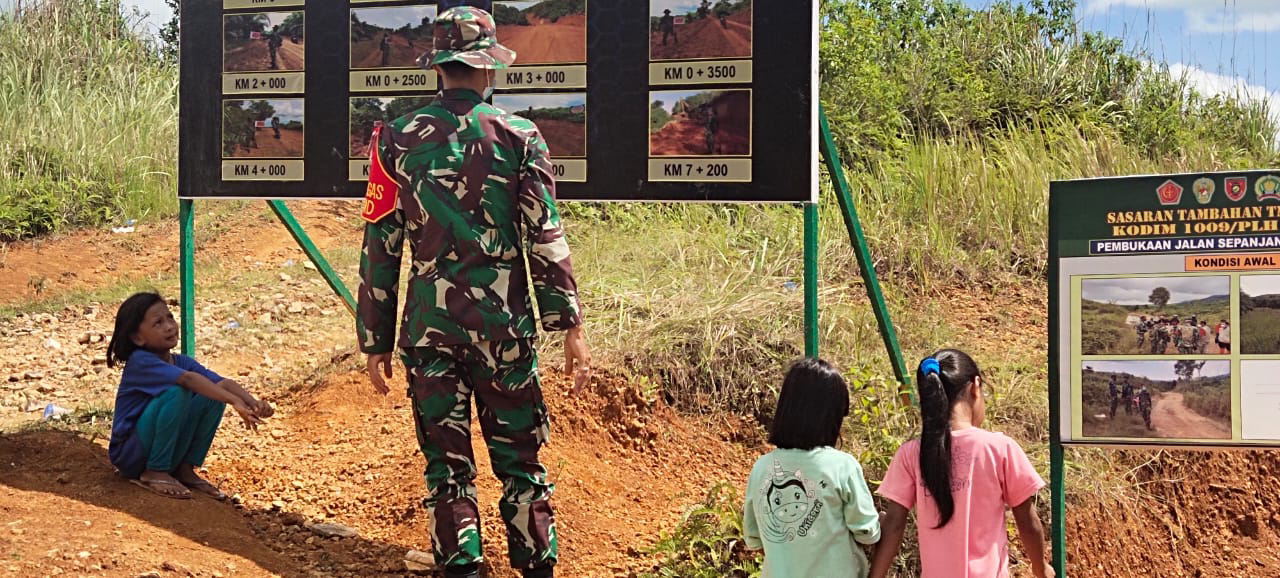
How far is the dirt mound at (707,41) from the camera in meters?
4.80

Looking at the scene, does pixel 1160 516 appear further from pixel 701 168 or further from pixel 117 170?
pixel 117 170

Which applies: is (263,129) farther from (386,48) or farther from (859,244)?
(859,244)

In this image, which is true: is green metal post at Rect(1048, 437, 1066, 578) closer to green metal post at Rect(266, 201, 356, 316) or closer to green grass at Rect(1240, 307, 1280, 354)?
green grass at Rect(1240, 307, 1280, 354)

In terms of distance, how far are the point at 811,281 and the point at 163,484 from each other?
267cm

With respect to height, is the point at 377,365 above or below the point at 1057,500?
above

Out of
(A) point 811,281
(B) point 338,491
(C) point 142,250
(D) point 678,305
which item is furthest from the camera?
(C) point 142,250

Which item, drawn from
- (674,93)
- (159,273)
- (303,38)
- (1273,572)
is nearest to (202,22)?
(303,38)

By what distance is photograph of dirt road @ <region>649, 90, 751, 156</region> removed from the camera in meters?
4.83

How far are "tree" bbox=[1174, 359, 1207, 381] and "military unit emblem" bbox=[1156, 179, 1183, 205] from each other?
51 centimetres

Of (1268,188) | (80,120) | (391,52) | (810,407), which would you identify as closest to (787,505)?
(810,407)

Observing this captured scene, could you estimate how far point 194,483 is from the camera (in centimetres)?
519

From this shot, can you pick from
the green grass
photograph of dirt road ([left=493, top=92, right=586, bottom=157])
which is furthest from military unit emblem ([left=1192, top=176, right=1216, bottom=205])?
photograph of dirt road ([left=493, top=92, right=586, bottom=157])

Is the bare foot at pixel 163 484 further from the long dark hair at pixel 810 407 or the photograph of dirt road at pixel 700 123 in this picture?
the long dark hair at pixel 810 407

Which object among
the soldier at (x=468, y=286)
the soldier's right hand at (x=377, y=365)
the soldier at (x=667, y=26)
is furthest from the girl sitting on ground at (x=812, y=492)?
the soldier at (x=667, y=26)
